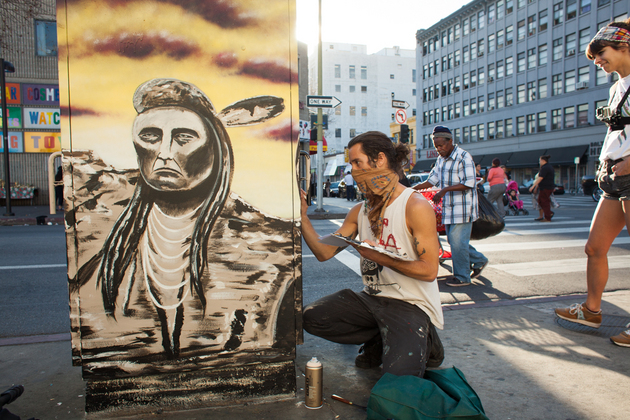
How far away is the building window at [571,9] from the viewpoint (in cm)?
3784

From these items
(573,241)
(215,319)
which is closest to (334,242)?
(215,319)

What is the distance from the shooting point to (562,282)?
5.11 metres

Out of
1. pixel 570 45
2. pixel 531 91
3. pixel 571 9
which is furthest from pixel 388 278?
pixel 531 91

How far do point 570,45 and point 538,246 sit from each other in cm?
3883

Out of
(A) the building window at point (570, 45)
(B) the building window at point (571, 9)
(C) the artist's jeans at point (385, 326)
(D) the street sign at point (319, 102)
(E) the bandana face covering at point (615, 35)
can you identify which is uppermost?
(B) the building window at point (571, 9)

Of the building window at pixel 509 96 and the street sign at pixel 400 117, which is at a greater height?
the building window at pixel 509 96

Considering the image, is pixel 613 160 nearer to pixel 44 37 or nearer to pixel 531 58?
pixel 44 37

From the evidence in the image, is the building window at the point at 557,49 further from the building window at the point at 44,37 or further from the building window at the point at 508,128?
the building window at the point at 44,37

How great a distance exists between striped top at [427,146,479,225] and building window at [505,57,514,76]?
46286 millimetres

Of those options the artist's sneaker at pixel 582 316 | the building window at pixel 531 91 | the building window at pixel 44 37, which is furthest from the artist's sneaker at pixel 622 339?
the building window at pixel 531 91

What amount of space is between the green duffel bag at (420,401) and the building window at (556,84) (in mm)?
44755

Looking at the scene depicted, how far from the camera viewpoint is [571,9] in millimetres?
38219

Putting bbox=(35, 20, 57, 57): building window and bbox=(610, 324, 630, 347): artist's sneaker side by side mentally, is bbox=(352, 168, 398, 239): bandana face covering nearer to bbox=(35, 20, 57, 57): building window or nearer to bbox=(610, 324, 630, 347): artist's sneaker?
bbox=(610, 324, 630, 347): artist's sneaker

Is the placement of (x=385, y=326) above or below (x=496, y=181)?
below
